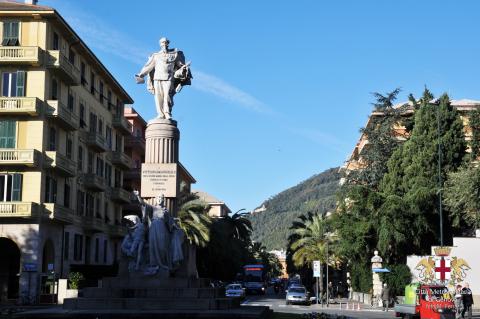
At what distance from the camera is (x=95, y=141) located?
173 ft

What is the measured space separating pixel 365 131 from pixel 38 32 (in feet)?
92.2

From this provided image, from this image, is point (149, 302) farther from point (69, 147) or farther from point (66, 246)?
point (69, 147)

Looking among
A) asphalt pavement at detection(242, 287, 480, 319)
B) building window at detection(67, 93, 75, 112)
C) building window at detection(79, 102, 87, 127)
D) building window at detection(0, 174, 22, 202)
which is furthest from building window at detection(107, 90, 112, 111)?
asphalt pavement at detection(242, 287, 480, 319)

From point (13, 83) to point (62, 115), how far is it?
358 centimetres

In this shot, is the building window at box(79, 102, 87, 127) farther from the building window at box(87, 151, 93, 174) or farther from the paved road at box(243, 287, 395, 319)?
the paved road at box(243, 287, 395, 319)

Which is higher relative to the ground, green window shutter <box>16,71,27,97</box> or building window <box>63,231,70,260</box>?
green window shutter <box>16,71,27,97</box>

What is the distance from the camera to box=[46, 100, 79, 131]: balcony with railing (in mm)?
42906

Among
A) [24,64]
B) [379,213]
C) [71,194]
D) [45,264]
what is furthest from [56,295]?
[379,213]

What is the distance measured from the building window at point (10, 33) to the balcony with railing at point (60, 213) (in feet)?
34.0

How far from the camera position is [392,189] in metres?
49.2

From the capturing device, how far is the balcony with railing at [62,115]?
141 ft

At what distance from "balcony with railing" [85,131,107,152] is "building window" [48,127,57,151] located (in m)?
6.83

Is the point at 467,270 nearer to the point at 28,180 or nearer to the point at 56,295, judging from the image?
the point at 56,295

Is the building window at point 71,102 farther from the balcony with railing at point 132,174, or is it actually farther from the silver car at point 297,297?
the silver car at point 297,297
